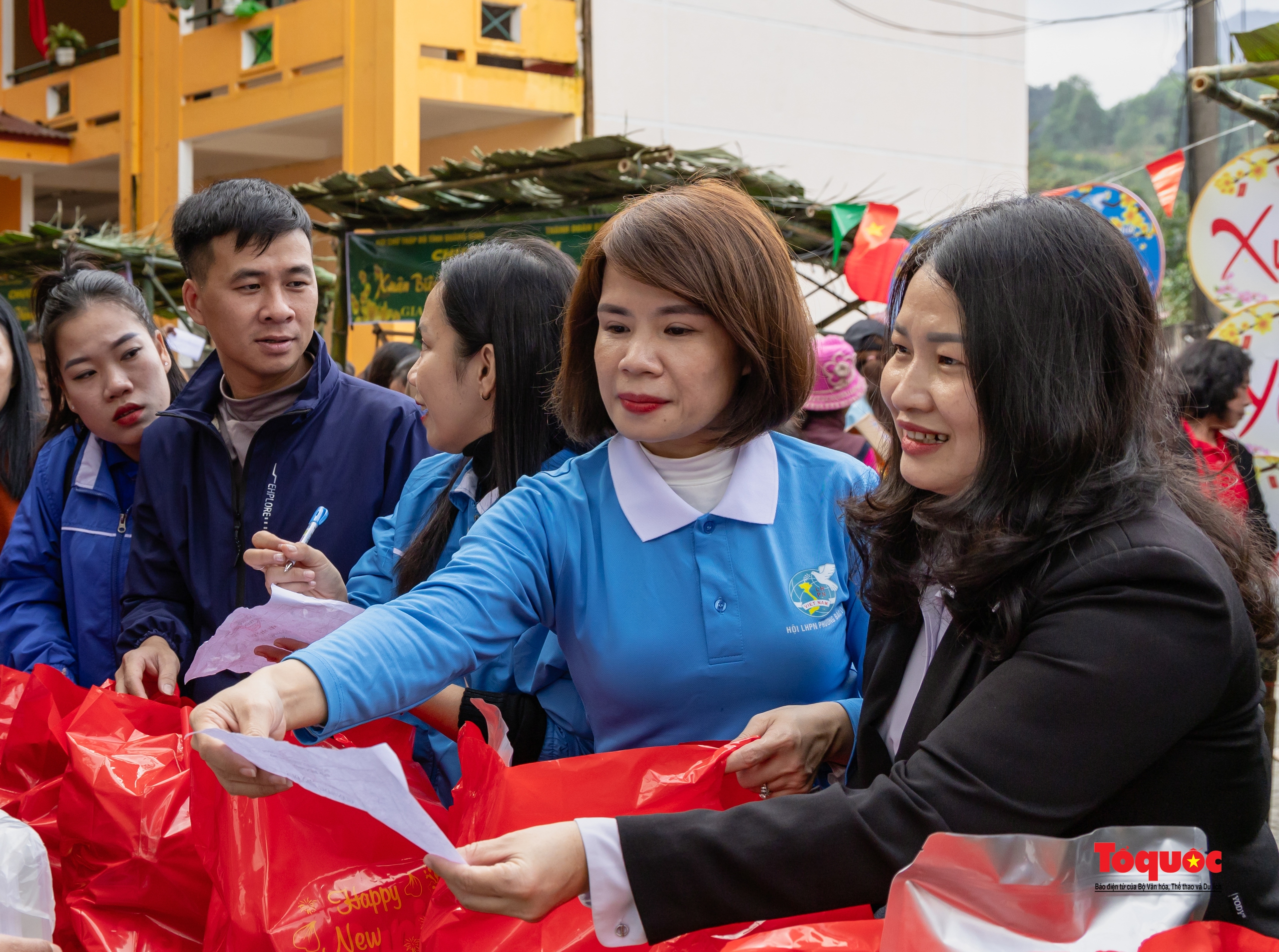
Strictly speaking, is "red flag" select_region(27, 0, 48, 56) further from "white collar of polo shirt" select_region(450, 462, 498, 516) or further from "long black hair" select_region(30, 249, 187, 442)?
"white collar of polo shirt" select_region(450, 462, 498, 516)

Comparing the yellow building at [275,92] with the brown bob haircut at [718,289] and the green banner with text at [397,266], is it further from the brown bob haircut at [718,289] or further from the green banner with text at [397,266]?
the brown bob haircut at [718,289]

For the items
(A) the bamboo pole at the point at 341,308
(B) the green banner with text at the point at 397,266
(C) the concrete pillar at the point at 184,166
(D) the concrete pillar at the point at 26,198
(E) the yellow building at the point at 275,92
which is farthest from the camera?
(D) the concrete pillar at the point at 26,198

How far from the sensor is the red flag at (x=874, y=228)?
5.84 meters

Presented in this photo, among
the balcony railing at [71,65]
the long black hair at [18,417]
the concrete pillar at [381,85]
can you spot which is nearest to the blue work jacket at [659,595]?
the long black hair at [18,417]

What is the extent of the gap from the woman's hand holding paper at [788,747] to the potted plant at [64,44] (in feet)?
51.4

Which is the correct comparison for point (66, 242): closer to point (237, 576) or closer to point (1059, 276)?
Result: point (237, 576)

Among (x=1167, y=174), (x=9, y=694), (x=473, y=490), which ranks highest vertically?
(x=1167, y=174)

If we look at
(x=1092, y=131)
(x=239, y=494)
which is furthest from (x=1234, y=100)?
(x=1092, y=131)

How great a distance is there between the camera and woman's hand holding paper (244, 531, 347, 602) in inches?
76.4

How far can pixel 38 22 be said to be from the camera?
549 inches

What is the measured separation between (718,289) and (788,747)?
1.98 ft

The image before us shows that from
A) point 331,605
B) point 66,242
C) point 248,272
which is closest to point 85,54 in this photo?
point 66,242

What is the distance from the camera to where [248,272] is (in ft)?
8.29

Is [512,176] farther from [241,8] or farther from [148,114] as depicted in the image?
[148,114]
